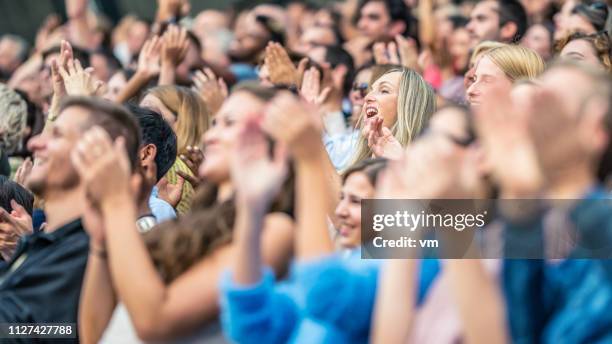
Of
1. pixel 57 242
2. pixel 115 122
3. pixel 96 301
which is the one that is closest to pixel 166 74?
pixel 57 242

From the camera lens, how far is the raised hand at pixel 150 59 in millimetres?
7402

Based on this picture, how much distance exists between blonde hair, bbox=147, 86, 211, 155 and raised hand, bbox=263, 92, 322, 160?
3082 mm

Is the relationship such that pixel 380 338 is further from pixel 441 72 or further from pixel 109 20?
pixel 109 20

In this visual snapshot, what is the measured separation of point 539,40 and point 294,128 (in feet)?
16.4

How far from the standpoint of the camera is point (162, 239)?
13.0 ft

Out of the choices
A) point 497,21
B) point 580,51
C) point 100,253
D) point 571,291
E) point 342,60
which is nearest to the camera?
point 571,291

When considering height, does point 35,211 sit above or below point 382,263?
below

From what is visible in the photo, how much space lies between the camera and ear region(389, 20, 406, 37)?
9.43 m

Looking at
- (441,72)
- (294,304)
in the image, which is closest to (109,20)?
(441,72)

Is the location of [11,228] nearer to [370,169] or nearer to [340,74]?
[370,169]

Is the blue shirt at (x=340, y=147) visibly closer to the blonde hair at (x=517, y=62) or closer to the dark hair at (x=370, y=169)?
the blonde hair at (x=517, y=62)

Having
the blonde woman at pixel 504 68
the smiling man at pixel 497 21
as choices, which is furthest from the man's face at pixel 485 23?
the blonde woman at pixel 504 68

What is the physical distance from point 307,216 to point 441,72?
6060 mm

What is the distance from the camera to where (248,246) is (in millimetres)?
3533
